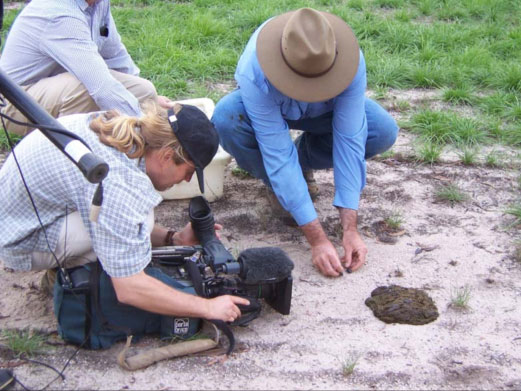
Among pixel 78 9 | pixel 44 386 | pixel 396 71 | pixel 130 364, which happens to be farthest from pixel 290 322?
pixel 396 71

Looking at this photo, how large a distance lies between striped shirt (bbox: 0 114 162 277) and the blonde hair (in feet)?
0.10

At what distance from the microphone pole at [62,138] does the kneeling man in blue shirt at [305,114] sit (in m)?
1.37

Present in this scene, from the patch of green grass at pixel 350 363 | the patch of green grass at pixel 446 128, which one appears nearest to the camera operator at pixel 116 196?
the patch of green grass at pixel 350 363

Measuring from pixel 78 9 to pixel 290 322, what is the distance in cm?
177

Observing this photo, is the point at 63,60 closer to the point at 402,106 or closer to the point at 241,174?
the point at 241,174

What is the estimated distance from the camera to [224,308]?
8.72ft

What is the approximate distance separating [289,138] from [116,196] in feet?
3.73

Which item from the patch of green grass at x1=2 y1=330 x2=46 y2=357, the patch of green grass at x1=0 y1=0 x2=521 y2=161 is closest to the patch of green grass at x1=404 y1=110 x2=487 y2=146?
the patch of green grass at x1=0 y1=0 x2=521 y2=161

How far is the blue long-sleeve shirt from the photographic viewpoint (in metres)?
3.21

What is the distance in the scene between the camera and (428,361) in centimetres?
273

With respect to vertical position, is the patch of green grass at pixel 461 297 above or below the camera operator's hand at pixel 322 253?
below

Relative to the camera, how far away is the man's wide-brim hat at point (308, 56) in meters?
2.94

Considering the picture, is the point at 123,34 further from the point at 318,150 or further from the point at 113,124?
the point at 113,124

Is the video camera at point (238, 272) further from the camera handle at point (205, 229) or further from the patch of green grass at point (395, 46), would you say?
the patch of green grass at point (395, 46)
